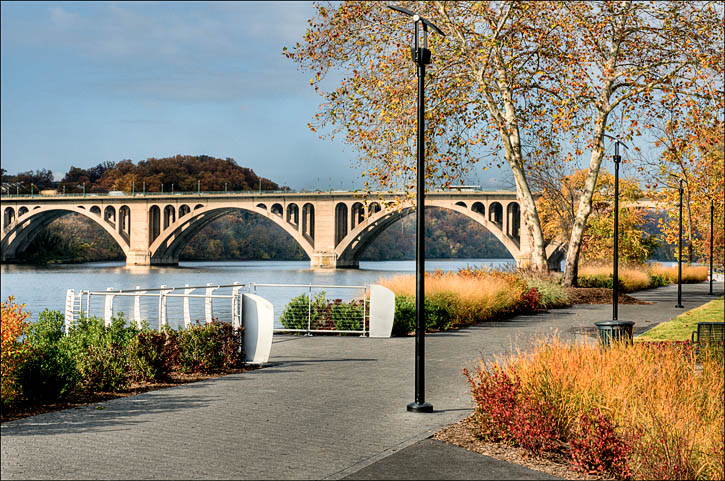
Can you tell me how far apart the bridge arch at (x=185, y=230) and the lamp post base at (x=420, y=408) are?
70.4m

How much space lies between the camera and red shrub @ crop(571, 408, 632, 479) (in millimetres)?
6160

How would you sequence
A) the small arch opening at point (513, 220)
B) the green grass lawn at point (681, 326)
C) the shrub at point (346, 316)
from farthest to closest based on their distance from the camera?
1. the small arch opening at point (513, 220)
2. the shrub at point (346, 316)
3. the green grass lawn at point (681, 326)

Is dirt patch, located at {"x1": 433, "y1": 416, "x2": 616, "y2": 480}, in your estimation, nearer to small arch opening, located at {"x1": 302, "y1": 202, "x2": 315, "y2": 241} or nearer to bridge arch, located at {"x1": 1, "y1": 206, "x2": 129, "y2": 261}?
small arch opening, located at {"x1": 302, "y1": 202, "x2": 315, "y2": 241}

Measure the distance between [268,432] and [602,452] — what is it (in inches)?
116

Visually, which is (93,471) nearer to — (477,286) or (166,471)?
(166,471)

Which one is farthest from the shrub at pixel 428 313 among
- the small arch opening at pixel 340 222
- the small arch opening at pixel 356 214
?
the small arch opening at pixel 340 222

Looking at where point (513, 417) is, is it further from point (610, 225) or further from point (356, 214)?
point (356, 214)

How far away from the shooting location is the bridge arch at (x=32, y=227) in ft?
289

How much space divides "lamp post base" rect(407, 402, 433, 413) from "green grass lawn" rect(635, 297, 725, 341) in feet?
26.2

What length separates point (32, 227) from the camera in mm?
96000

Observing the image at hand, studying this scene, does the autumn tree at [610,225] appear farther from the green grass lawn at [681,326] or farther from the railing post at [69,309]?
the railing post at [69,309]

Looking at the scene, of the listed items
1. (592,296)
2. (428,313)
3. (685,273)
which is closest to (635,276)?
(685,273)

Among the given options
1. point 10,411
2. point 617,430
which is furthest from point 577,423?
point 10,411

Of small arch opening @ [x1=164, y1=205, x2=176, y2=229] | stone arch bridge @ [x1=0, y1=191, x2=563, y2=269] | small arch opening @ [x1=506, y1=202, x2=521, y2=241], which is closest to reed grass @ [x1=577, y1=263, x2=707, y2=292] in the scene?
stone arch bridge @ [x1=0, y1=191, x2=563, y2=269]
